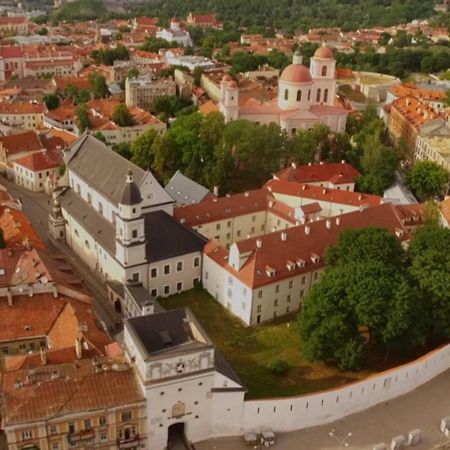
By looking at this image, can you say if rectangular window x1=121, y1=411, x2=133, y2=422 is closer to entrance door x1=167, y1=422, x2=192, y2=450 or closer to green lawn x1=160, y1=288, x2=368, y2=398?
entrance door x1=167, y1=422, x2=192, y2=450

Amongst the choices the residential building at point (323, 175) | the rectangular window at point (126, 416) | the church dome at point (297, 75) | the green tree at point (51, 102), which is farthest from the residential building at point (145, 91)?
the rectangular window at point (126, 416)

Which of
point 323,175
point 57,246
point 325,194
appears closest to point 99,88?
point 57,246

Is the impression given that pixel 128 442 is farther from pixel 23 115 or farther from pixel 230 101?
pixel 23 115

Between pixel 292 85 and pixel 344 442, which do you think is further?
pixel 292 85

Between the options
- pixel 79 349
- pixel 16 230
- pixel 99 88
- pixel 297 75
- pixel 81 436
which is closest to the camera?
pixel 81 436

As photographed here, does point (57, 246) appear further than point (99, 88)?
No

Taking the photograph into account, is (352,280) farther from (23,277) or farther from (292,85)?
(292,85)

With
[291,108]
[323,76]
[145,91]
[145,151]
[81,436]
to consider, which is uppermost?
[323,76]

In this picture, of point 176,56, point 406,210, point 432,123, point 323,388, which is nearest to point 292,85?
point 432,123
